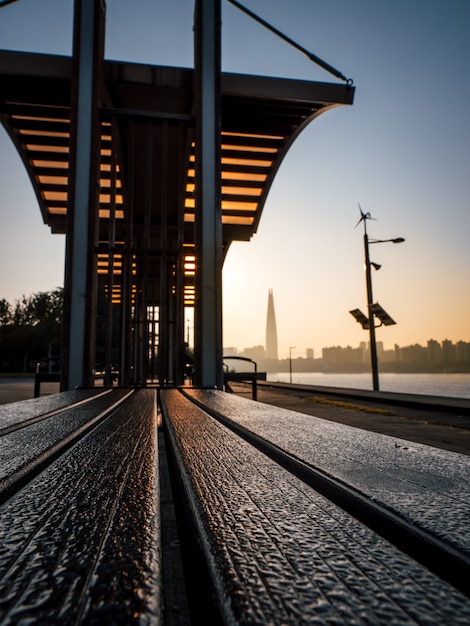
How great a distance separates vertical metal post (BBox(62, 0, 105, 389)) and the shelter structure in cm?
1

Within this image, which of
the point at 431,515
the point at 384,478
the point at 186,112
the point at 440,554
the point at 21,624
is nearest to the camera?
the point at 21,624

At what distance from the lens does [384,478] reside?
0.75m

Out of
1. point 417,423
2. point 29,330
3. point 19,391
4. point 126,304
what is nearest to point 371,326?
point 417,423

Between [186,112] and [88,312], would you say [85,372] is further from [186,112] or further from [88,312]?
[186,112]

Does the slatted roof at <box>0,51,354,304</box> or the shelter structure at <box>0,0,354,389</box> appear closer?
the shelter structure at <box>0,0,354,389</box>

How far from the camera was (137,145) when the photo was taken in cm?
837

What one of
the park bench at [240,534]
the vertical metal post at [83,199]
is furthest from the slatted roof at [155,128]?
the park bench at [240,534]

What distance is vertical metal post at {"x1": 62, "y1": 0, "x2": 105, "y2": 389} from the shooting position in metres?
5.33

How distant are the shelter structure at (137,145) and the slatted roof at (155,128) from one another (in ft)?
0.07

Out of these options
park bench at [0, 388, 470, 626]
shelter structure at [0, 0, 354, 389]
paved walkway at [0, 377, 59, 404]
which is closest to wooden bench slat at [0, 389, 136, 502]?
park bench at [0, 388, 470, 626]

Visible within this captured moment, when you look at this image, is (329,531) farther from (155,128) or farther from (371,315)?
(371,315)

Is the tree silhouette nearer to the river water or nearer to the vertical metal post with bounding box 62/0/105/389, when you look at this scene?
the river water

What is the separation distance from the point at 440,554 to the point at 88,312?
17.6 feet

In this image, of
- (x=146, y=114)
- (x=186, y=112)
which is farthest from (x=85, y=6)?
(x=186, y=112)
